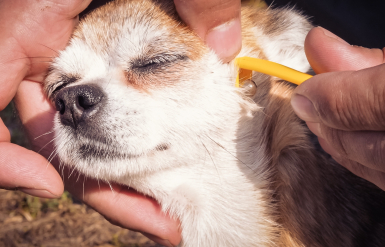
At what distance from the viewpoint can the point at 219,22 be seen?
1680mm

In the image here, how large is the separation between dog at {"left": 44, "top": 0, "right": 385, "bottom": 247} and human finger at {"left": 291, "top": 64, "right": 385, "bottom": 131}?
53 centimetres

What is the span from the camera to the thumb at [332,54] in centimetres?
145

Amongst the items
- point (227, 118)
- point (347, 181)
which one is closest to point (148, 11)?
point (227, 118)

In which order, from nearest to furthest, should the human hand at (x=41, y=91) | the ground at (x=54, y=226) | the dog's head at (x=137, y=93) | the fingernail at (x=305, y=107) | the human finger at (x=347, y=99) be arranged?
the human finger at (x=347, y=99)
the fingernail at (x=305, y=107)
the dog's head at (x=137, y=93)
the human hand at (x=41, y=91)
the ground at (x=54, y=226)

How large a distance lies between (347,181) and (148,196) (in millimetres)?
1193

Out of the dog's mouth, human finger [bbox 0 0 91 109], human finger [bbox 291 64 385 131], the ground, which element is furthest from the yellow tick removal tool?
the ground

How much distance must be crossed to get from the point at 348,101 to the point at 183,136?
797 millimetres

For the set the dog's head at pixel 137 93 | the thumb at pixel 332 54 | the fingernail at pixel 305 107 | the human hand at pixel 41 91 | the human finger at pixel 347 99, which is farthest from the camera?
the human hand at pixel 41 91

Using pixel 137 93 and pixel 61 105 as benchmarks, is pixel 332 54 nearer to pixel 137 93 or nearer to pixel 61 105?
pixel 137 93

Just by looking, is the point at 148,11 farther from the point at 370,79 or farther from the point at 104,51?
the point at 370,79

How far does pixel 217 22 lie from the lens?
1.68m

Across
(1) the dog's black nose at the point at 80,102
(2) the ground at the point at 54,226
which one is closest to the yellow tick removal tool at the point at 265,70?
(1) the dog's black nose at the point at 80,102

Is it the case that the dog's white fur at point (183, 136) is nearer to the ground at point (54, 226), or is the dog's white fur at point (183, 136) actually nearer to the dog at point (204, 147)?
the dog at point (204, 147)

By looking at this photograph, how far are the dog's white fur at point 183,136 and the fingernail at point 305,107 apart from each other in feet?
1.42
